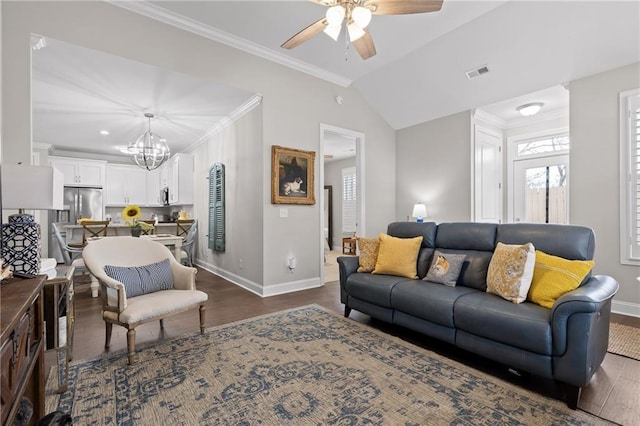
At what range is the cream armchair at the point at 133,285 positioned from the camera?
7.39 feet

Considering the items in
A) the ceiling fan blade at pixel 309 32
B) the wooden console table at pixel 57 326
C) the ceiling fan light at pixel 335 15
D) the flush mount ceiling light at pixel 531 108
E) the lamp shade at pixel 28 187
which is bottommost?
the wooden console table at pixel 57 326

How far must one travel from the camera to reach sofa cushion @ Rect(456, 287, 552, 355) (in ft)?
5.97

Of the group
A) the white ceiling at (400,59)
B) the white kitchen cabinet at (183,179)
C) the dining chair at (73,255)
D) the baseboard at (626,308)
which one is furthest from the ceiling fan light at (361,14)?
the white kitchen cabinet at (183,179)

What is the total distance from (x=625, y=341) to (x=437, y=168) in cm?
327

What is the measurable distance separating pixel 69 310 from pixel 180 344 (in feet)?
2.74

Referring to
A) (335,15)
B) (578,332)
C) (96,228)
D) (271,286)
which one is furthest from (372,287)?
(96,228)

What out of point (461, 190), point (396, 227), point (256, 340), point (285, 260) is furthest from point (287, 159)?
point (461, 190)

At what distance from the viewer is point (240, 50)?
12.6ft

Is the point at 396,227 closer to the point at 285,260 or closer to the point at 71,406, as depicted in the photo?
the point at 285,260

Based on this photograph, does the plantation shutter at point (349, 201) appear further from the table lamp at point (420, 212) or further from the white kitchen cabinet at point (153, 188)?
the white kitchen cabinet at point (153, 188)

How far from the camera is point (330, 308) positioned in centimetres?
353

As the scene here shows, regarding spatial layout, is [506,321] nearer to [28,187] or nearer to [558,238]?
[558,238]

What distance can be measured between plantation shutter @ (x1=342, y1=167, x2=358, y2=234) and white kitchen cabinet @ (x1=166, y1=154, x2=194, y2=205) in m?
4.32

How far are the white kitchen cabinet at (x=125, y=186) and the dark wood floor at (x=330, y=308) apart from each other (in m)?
3.89
